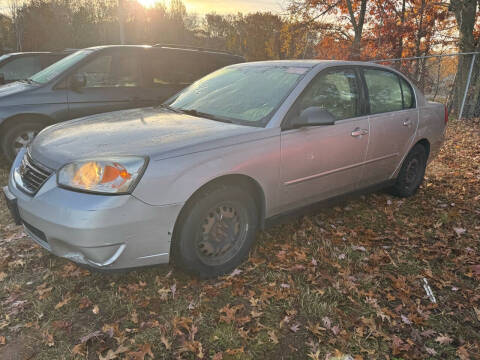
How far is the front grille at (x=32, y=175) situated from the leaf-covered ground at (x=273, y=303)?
0.79 meters

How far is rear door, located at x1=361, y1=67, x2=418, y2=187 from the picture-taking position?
3.97 m

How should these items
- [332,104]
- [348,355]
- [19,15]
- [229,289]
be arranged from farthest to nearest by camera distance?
1. [19,15]
2. [332,104]
3. [229,289]
4. [348,355]

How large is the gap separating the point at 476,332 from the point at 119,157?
107 inches

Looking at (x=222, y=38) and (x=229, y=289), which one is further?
(x=222, y=38)

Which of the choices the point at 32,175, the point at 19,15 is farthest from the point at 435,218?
the point at 19,15

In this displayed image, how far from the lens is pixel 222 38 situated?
51344mm

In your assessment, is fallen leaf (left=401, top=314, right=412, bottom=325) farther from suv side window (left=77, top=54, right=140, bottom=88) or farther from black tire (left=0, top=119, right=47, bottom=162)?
black tire (left=0, top=119, right=47, bottom=162)

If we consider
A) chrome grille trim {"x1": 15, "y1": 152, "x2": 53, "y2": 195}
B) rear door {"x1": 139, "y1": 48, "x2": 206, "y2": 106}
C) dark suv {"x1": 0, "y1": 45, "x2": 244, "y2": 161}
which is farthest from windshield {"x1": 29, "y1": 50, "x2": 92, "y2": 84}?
chrome grille trim {"x1": 15, "y1": 152, "x2": 53, "y2": 195}

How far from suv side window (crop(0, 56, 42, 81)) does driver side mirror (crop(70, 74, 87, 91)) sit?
352 cm

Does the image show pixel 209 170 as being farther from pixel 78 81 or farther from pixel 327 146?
pixel 78 81

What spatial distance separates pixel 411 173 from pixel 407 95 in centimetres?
103

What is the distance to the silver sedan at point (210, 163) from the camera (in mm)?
2402

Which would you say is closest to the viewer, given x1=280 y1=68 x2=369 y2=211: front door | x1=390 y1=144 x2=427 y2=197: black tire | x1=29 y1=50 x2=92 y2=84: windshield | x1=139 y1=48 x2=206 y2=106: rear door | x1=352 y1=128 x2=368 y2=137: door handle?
x1=280 y1=68 x2=369 y2=211: front door

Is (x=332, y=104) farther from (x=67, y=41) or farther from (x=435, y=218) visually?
(x=67, y=41)
